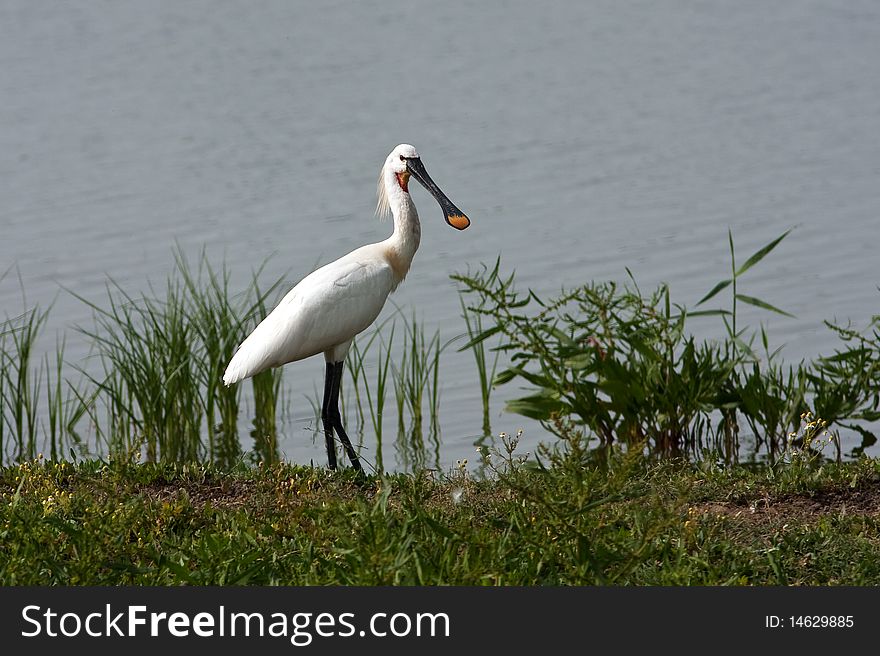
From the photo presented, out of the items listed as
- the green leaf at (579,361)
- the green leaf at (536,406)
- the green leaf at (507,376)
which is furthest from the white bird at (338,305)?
the green leaf at (579,361)

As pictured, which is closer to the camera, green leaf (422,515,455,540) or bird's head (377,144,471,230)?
green leaf (422,515,455,540)

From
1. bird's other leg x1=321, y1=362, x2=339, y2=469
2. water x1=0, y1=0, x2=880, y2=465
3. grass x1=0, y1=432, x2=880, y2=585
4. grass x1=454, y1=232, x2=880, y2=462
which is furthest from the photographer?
water x1=0, y1=0, x2=880, y2=465

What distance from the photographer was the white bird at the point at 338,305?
6234mm

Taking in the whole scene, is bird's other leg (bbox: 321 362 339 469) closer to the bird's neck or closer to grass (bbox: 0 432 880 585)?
the bird's neck

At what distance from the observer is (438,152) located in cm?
1369

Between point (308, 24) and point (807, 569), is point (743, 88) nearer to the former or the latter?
point (308, 24)

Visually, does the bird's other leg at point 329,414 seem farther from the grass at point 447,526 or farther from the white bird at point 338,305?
the grass at point 447,526

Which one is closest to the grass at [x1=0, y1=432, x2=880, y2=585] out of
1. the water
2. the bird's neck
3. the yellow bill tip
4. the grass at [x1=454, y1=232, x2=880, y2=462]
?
the grass at [x1=454, y1=232, x2=880, y2=462]

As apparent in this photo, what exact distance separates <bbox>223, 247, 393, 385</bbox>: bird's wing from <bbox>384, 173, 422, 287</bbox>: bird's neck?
0.18m

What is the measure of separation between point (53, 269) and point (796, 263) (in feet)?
19.0

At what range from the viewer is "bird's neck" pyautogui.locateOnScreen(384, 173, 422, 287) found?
6652 millimetres

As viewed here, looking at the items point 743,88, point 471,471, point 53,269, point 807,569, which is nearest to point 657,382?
point 471,471

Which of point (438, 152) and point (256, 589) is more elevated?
point (438, 152)

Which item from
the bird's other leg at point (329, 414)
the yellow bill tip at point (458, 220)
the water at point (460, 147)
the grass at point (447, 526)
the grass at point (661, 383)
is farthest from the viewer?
the water at point (460, 147)
